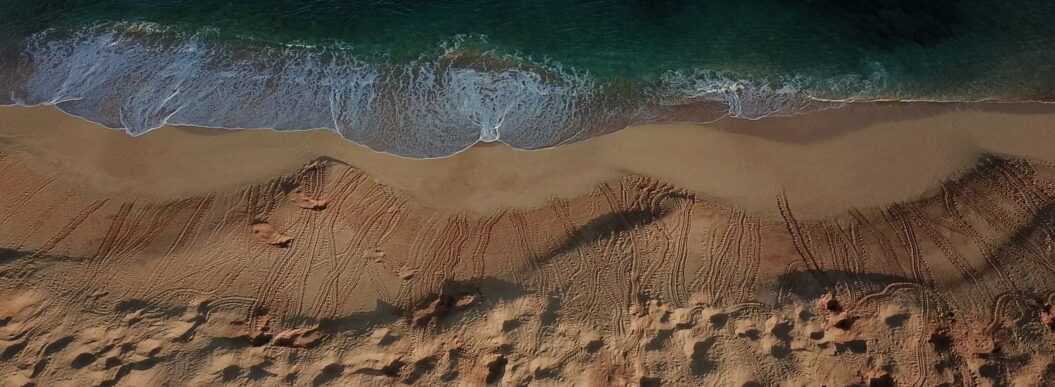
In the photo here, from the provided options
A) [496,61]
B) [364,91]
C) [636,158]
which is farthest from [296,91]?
[636,158]

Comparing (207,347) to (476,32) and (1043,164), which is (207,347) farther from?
(1043,164)

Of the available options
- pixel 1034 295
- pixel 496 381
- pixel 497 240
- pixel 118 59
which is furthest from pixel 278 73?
pixel 1034 295

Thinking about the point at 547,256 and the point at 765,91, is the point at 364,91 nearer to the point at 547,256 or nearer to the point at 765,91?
the point at 547,256

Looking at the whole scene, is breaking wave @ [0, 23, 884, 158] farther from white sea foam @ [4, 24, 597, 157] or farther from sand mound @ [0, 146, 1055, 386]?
sand mound @ [0, 146, 1055, 386]

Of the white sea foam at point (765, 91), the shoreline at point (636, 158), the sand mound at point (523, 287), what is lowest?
the sand mound at point (523, 287)

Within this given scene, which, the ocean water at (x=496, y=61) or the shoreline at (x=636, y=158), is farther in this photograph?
the ocean water at (x=496, y=61)

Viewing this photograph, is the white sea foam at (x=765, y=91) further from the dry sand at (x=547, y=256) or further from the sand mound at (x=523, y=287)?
the sand mound at (x=523, y=287)

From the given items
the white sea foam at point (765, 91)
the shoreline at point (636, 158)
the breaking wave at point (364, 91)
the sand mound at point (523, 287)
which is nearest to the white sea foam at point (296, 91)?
the breaking wave at point (364, 91)
